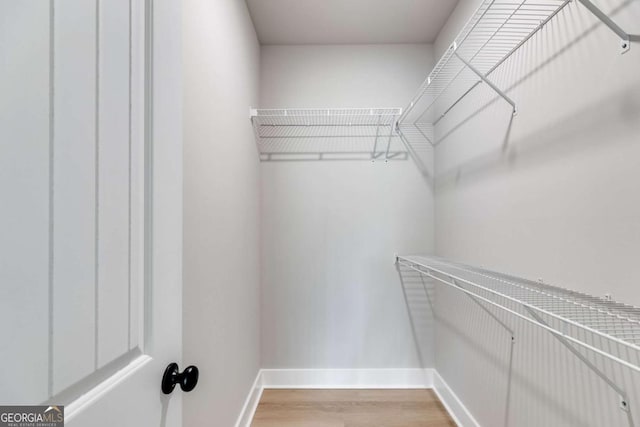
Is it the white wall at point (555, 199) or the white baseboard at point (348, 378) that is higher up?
the white wall at point (555, 199)

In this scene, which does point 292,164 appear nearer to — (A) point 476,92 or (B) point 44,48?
(A) point 476,92

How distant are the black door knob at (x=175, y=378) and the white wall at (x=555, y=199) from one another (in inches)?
41.4

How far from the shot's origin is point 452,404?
5.62ft

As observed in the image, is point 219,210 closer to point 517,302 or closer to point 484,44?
point 517,302

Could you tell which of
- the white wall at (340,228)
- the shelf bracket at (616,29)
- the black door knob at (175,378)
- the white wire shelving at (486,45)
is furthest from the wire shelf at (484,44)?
the black door knob at (175,378)

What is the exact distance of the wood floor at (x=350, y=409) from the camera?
5.44 feet

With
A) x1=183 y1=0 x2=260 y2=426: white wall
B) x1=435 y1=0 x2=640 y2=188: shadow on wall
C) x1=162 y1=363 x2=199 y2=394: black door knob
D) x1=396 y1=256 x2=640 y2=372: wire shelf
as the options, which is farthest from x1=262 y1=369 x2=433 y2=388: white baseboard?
x1=162 y1=363 x2=199 y2=394: black door knob

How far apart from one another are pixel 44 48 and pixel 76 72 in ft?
0.15

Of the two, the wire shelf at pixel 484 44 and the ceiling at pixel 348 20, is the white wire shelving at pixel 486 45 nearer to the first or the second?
the wire shelf at pixel 484 44

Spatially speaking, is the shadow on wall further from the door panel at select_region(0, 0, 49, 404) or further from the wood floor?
the wood floor

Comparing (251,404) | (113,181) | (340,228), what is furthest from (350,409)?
(113,181)

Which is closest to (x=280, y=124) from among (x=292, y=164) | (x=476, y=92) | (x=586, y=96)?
(x=292, y=164)

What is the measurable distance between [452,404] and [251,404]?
47.4 inches

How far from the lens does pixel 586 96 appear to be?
844 millimetres
